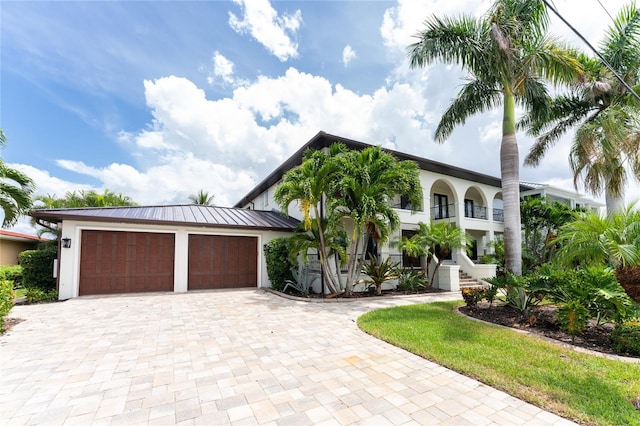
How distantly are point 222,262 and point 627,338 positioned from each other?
1214 centimetres

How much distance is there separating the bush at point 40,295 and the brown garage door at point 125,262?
0.76m

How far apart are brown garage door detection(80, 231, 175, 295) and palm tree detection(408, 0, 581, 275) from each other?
37.9ft

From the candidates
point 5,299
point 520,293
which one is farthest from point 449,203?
point 5,299

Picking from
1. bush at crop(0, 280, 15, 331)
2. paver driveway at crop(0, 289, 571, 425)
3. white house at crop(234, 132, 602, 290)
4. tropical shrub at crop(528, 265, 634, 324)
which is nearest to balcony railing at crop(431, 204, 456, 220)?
white house at crop(234, 132, 602, 290)

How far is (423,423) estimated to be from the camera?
111 inches

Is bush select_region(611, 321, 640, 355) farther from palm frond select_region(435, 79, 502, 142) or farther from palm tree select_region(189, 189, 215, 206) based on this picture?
palm tree select_region(189, 189, 215, 206)

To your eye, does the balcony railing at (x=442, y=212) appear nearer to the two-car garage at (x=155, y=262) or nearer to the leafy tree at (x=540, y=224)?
the leafy tree at (x=540, y=224)

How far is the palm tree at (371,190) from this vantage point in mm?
9578

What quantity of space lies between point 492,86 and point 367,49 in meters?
4.37

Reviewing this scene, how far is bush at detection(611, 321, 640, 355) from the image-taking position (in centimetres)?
472

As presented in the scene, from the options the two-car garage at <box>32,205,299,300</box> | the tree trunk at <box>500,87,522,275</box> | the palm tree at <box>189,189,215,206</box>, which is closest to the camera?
the tree trunk at <box>500,87,522,275</box>

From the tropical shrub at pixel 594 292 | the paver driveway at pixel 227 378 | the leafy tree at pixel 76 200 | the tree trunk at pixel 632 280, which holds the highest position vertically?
the leafy tree at pixel 76 200

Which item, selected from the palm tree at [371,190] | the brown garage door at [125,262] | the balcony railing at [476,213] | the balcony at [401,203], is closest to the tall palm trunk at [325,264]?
the palm tree at [371,190]

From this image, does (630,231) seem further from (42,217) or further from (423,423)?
(42,217)
